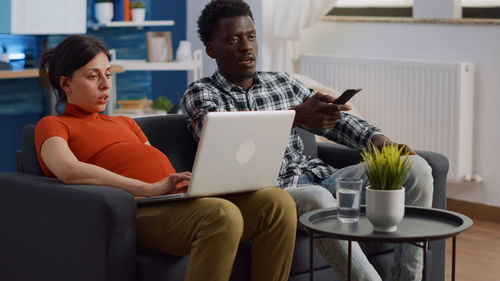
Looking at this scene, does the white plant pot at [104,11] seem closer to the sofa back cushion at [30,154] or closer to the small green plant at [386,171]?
the sofa back cushion at [30,154]

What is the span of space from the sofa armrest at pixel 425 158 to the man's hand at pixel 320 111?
41 cm

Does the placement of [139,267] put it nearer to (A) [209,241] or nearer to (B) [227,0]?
(A) [209,241]

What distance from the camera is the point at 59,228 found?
2.22m

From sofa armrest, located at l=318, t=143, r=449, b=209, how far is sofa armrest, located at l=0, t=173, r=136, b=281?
108 cm

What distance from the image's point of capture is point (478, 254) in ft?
11.7

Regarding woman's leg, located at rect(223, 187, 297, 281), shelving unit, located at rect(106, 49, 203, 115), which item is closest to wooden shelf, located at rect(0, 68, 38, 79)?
shelving unit, located at rect(106, 49, 203, 115)

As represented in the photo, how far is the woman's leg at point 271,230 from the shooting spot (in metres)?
2.26

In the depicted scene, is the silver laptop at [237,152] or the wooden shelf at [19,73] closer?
the silver laptop at [237,152]

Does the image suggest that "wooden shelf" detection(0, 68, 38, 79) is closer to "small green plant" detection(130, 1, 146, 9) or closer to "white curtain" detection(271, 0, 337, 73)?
"small green plant" detection(130, 1, 146, 9)

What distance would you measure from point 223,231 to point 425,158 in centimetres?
93

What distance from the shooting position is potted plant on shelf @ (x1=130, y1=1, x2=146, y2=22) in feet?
16.0

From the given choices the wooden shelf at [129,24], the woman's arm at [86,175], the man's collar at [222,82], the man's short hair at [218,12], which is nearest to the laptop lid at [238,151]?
the woman's arm at [86,175]

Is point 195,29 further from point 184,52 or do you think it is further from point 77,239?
point 77,239

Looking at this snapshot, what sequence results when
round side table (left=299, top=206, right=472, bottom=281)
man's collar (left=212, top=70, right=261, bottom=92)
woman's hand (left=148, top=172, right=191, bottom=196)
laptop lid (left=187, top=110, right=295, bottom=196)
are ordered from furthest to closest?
man's collar (left=212, top=70, right=261, bottom=92) < woman's hand (left=148, top=172, right=191, bottom=196) < laptop lid (left=187, top=110, right=295, bottom=196) < round side table (left=299, top=206, right=472, bottom=281)
